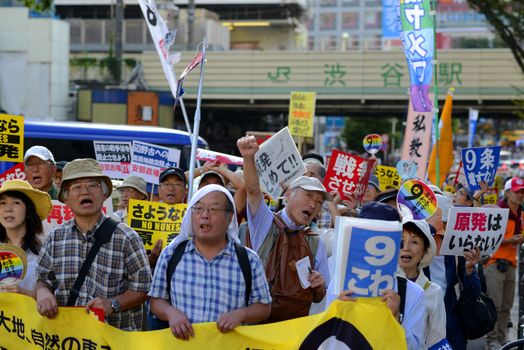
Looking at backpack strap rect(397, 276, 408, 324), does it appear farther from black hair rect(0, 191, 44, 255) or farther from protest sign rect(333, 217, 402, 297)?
black hair rect(0, 191, 44, 255)

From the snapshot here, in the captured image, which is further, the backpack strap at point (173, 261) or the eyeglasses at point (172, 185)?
the eyeglasses at point (172, 185)

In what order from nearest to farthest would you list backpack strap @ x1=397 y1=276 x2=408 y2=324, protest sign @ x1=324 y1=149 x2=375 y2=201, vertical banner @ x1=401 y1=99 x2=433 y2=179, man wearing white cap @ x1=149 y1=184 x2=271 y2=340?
backpack strap @ x1=397 y1=276 x2=408 y2=324 < man wearing white cap @ x1=149 y1=184 x2=271 y2=340 < protest sign @ x1=324 y1=149 x2=375 y2=201 < vertical banner @ x1=401 y1=99 x2=433 y2=179

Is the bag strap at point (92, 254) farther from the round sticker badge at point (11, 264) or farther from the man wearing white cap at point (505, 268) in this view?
the man wearing white cap at point (505, 268)

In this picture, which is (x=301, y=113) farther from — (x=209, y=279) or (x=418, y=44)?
(x=209, y=279)

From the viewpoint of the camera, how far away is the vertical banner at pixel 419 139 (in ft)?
46.0

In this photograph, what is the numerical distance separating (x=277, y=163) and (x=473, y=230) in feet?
5.50

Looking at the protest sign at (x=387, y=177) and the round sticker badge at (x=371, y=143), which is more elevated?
the round sticker badge at (x=371, y=143)

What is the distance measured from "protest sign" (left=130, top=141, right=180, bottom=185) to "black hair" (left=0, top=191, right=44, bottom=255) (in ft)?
13.4

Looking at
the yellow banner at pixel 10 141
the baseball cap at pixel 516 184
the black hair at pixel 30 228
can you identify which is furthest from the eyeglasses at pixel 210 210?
the baseball cap at pixel 516 184

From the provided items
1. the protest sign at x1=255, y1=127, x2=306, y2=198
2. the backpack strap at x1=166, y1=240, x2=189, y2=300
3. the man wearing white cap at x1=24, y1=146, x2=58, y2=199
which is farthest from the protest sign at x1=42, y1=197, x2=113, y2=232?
the backpack strap at x1=166, y1=240, x2=189, y2=300

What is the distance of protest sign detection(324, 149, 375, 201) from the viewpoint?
32.7ft

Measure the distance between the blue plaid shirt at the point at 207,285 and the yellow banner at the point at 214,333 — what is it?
0.31 ft

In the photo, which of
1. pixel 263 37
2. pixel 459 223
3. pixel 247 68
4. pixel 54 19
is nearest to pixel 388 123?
pixel 263 37

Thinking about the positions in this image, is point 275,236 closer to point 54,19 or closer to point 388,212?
point 388,212
